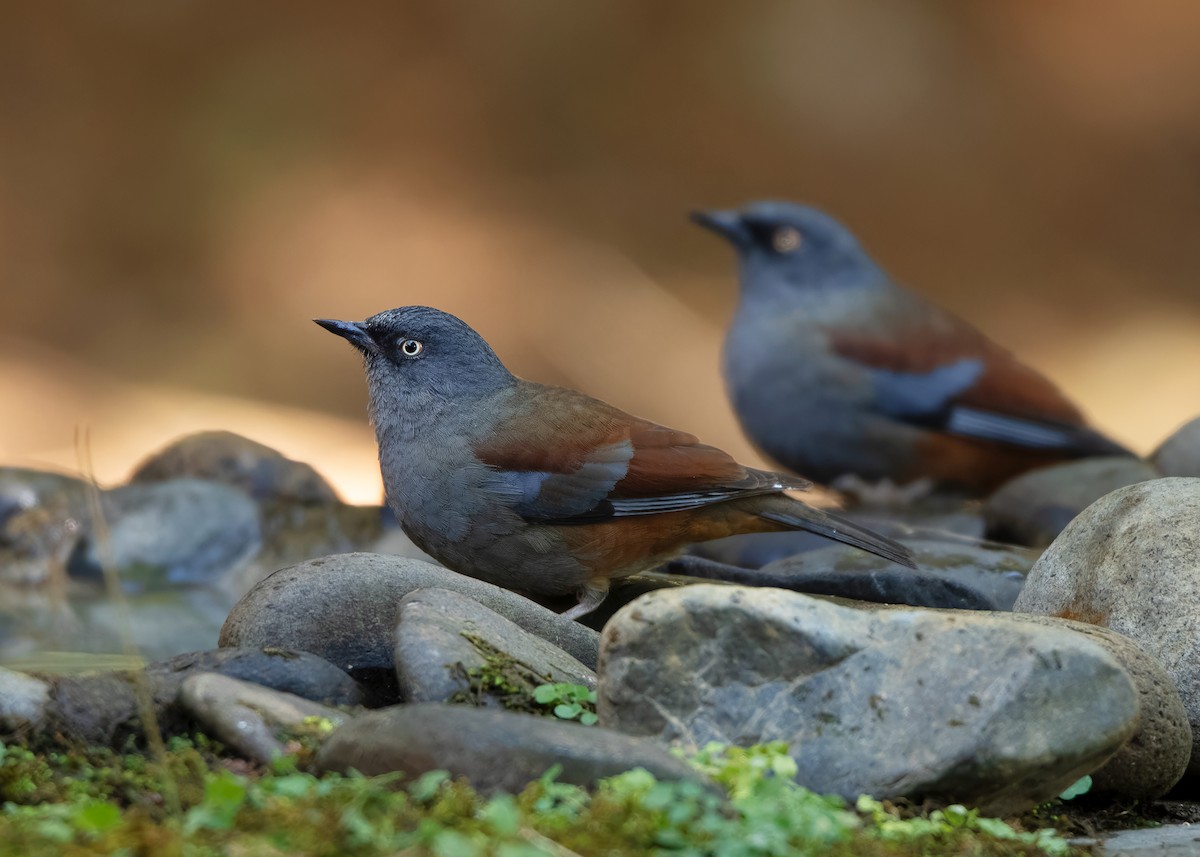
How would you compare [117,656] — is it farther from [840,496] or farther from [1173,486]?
[840,496]

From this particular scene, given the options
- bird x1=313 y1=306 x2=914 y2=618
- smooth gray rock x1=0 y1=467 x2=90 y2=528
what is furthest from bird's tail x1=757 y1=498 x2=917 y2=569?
smooth gray rock x1=0 y1=467 x2=90 y2=528

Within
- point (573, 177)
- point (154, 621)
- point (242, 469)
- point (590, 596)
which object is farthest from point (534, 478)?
point (573, 177)

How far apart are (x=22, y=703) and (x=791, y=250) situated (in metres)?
5.58

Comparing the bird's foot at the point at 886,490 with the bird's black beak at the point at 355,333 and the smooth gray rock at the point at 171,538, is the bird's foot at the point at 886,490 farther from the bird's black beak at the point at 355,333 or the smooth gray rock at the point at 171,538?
the bird's black beak at the point at 355,333

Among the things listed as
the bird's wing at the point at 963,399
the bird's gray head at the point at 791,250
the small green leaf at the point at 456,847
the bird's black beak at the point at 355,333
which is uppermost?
the bird's gray head at the point at 791,250

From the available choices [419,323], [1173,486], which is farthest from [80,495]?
[1173,486]

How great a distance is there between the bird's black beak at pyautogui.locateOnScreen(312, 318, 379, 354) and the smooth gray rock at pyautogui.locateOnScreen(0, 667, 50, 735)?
182 cm

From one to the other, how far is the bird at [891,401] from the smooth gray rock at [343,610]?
3.79m

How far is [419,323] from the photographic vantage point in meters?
4.75

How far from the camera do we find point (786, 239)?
7934 millimetres

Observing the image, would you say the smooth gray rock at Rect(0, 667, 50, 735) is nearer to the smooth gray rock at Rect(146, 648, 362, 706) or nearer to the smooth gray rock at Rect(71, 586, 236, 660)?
the smooth gray rock at Rect(146, 648, 362, 706)

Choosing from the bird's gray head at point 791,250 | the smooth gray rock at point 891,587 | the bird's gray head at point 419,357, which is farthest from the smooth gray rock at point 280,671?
the bird's gray head at point 791,250

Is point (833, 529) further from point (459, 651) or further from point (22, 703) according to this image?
point (22, 703)

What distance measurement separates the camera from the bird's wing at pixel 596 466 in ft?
14.4
